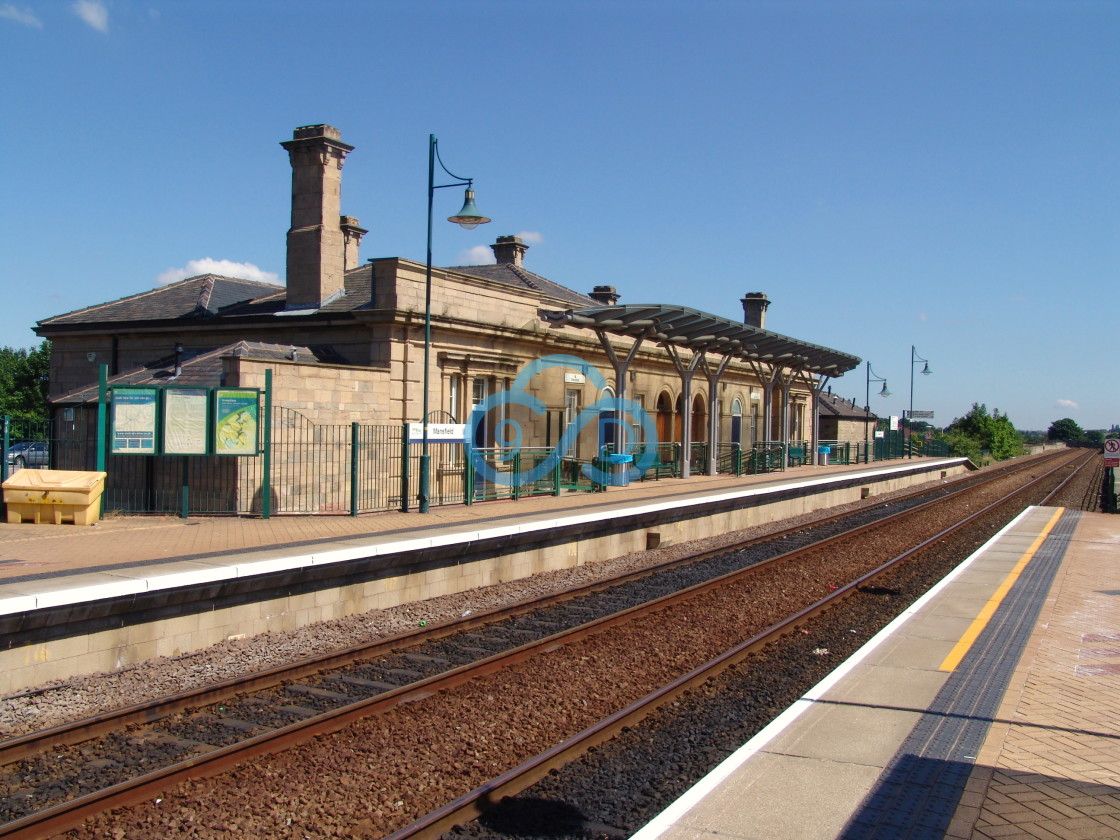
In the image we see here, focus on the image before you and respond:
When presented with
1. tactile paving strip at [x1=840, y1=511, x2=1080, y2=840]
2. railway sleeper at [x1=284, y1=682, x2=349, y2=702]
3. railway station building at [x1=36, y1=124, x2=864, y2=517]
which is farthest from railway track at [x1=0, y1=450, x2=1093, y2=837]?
railway station building at [x1=36, y1=124, x2=864, y2=517]

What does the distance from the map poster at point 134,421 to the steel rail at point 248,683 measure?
21.0 feet

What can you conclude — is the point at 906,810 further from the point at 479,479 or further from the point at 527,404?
the point at 527,404

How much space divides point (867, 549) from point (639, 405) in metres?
13.1

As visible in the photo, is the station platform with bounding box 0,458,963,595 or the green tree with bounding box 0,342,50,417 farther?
the green tree with bounding box 0,342,50,417

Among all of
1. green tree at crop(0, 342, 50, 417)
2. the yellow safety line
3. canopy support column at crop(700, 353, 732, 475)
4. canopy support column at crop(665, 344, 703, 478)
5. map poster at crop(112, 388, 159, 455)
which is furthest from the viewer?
green tree at crop(0, 342, 50, 417)

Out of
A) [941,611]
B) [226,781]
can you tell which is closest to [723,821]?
[226,781]

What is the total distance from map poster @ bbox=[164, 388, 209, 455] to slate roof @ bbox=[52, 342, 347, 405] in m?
2.33

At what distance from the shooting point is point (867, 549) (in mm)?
18062

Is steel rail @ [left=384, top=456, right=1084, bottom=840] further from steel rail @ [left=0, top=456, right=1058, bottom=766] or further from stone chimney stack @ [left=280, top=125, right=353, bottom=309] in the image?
stone chimney stack @ [left=280, top=125, right=353, bottom=309]

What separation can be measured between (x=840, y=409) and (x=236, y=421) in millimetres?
51178

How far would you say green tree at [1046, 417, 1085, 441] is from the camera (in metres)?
191

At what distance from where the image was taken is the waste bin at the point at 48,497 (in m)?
13.0

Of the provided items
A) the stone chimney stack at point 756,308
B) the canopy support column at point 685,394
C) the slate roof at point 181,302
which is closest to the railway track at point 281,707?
Answer: the slate roof at point 181,302

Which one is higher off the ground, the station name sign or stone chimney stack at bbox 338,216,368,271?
stone chimney stack at bbox 338,216,368,271
